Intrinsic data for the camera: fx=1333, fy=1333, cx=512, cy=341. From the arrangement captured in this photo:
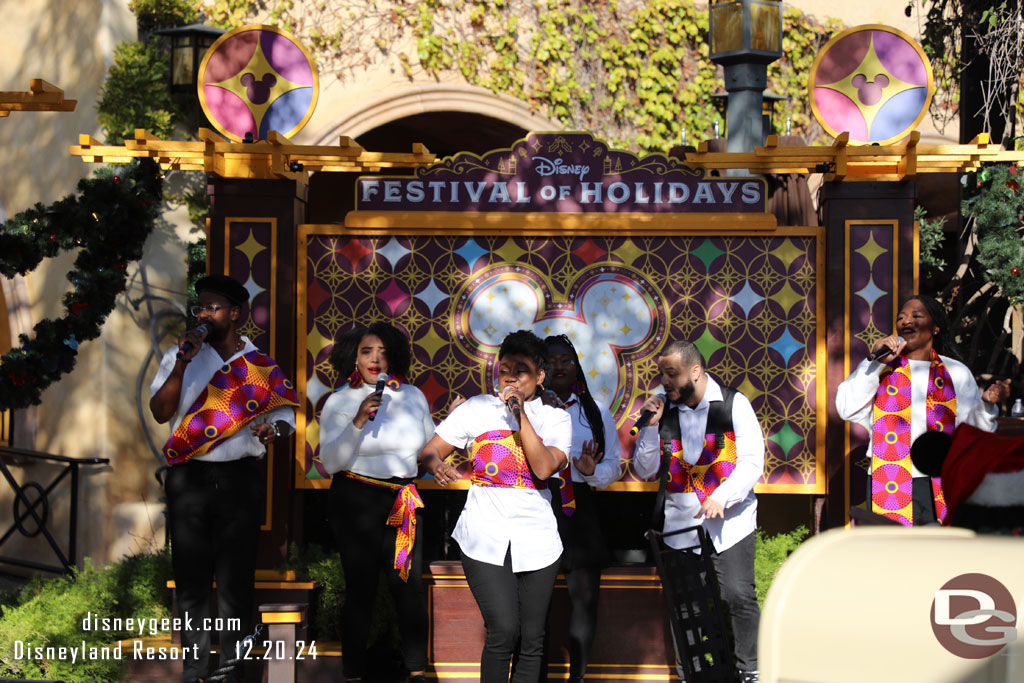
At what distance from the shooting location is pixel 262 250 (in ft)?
26.1

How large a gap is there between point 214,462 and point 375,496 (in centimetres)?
82

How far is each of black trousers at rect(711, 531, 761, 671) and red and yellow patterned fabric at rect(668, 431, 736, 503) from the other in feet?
1.05

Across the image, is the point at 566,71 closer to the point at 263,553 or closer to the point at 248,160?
the point at 248,160

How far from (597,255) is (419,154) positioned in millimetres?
1215

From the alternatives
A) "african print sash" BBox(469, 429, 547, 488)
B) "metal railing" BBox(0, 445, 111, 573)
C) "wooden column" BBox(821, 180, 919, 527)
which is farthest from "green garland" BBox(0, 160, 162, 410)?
"wooden column" BBox(821, 180, 919, 527)

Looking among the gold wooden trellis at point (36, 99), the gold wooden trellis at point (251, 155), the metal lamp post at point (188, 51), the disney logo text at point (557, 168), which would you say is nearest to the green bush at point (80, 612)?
the gold wooden trellis at point (251, 155)

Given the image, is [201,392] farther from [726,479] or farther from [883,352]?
[883,352]

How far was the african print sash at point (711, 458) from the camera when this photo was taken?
21.9 feet

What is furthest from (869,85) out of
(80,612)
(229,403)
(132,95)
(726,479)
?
(132,95)

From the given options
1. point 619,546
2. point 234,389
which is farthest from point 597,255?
point 234,389

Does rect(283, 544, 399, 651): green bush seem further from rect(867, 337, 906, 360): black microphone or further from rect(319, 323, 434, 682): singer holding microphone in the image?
rect(867, 337, 906, 360): black microphone

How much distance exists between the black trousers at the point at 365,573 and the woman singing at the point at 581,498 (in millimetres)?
778

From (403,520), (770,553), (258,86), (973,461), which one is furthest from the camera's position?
(258,86)

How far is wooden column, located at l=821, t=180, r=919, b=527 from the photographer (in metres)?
7.80
